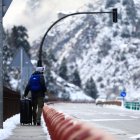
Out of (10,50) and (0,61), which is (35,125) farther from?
(10,50)

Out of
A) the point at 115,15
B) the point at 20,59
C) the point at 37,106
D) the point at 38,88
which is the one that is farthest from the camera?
the point at 115,15

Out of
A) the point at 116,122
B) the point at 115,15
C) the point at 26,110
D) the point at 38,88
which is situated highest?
the point at 115,15

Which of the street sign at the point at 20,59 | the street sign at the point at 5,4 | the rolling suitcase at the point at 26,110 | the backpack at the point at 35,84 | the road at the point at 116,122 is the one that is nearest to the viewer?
the road at the point at 116,122

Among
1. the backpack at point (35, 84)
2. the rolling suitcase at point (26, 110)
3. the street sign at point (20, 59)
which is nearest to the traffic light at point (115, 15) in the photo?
the street sign at point (20, 59)

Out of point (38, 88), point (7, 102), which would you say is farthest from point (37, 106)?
point (7, 102)

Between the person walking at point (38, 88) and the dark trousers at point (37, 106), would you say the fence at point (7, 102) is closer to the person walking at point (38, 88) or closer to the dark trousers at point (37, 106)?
the dark trousers at point (37, 106)

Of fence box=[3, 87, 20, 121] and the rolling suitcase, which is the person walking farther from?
fence box=[3, 87, 20, 121]

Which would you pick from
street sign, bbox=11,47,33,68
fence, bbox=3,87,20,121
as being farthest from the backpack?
street sign, bbox=11,47,33,68

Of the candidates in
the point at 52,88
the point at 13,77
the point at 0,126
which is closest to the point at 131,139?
the point at 0,126

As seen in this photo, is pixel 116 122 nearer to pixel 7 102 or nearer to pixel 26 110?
pixel 7 102

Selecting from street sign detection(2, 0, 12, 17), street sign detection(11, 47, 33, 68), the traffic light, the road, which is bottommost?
the road

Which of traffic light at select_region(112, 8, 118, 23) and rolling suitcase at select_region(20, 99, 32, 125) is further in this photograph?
traffic light at select_region(112, 8, 118, 23)

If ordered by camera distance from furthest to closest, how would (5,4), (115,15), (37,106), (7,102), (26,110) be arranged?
(115,15) → (7,102) → (26,110) → (37,106) → (5,4)

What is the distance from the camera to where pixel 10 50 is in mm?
157125
